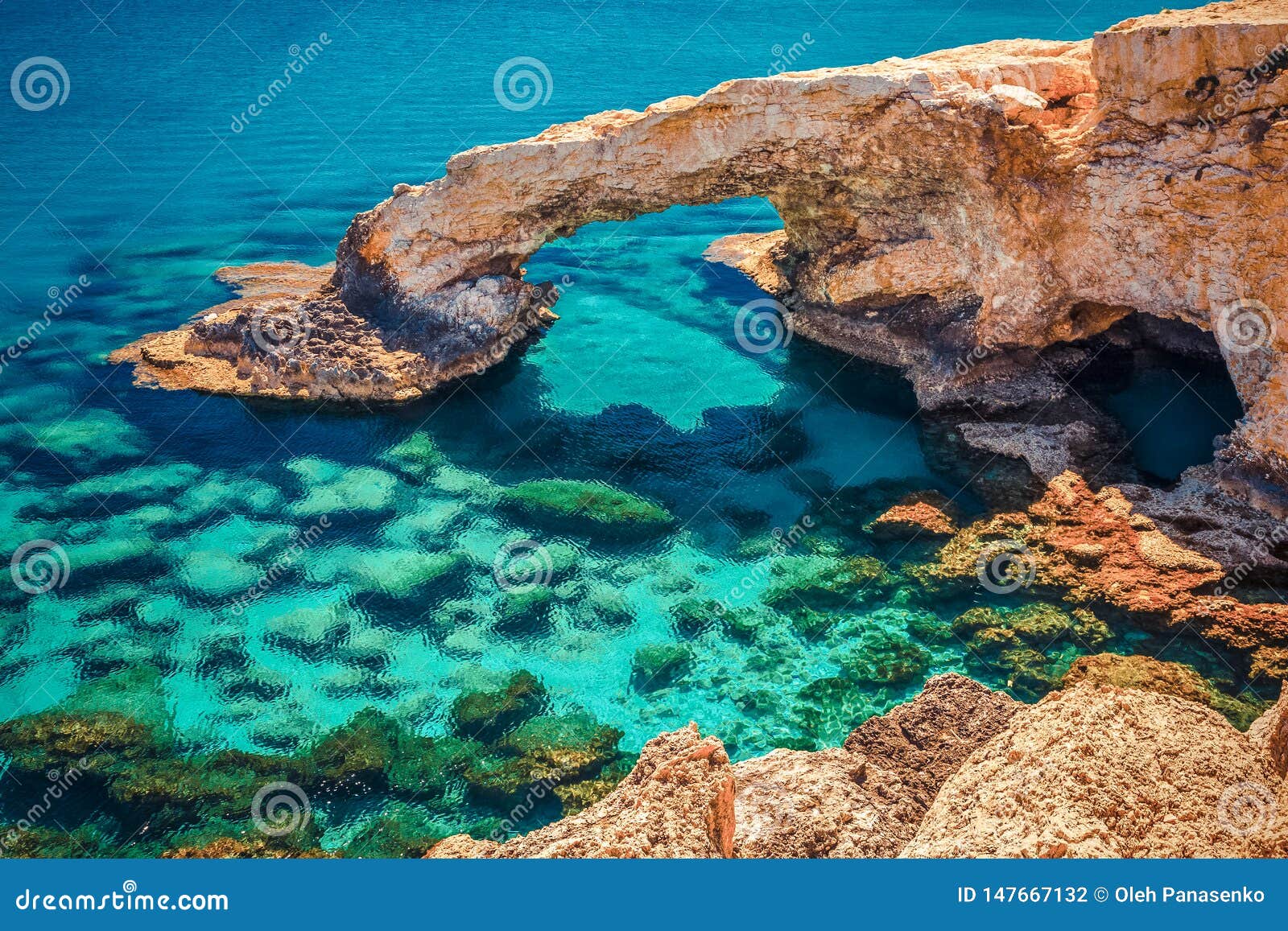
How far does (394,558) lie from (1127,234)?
34.6 ft

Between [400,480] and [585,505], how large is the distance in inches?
112

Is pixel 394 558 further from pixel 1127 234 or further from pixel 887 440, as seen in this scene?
pixel 1127 234

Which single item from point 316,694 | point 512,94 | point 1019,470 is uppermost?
point 512,94

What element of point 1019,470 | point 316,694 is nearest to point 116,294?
point 316,694

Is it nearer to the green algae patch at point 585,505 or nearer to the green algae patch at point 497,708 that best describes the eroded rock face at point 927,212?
the green algae patch at point 585,505

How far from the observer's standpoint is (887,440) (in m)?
16.2

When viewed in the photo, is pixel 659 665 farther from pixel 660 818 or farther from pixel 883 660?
pixel 660 818

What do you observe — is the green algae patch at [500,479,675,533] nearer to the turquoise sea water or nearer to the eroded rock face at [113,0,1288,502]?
the turquoise sea water


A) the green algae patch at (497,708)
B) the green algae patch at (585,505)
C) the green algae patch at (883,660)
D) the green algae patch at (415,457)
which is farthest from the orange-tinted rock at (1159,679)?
the green algae patch at (415,457)

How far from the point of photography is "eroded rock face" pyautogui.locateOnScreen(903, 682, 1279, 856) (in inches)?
292

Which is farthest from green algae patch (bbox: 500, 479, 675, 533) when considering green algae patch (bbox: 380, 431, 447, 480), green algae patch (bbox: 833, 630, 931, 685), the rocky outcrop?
the rocky outcrop

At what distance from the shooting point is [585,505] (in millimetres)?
15078

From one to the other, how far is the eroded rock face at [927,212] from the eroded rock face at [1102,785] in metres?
6.11

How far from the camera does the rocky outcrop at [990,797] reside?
297 inches
